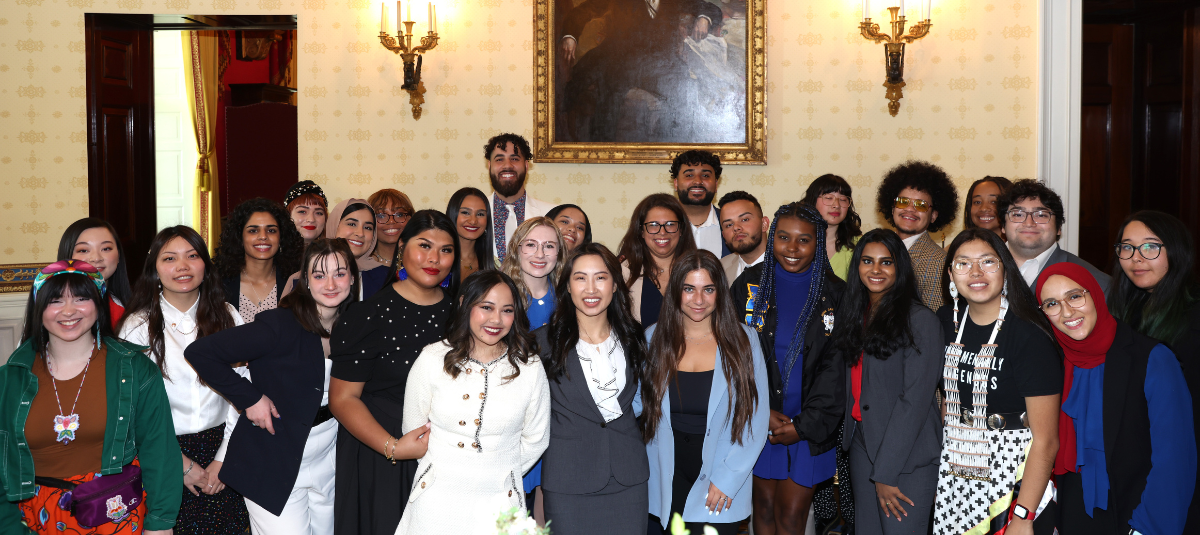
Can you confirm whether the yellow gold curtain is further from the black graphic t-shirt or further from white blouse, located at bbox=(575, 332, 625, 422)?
the black graphic t-shirt

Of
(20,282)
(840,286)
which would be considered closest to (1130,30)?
(840,286)

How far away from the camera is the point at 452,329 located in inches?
117

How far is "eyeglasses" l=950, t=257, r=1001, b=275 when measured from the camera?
9.55 feet

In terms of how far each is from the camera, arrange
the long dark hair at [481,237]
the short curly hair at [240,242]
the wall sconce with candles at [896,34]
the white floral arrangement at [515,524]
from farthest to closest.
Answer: the wall sconce with candles at [896,34] → the long dark hair at [481,237] → the short curly hair at [240,242] → the white floral arrangement at [515,524]

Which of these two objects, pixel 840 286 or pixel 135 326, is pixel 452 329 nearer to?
pixel 135 326

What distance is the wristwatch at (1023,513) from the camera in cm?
281

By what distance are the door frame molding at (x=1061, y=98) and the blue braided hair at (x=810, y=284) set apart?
3.02 metres

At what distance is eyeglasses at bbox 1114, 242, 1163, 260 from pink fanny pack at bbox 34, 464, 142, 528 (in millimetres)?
3929

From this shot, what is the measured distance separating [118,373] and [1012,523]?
324 centimetres

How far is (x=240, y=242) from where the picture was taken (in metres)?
4.04

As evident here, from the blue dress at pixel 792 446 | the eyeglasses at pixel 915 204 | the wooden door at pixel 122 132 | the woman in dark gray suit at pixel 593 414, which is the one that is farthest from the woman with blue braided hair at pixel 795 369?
the wooden door at pixel 122 132

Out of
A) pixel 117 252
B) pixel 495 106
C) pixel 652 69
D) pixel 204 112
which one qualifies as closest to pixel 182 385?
pixel 117 252

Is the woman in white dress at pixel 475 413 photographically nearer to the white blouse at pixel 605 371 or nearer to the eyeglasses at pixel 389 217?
the white blouse at pixel 605 371

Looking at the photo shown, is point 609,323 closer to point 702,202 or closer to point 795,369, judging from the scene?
point 795,369
